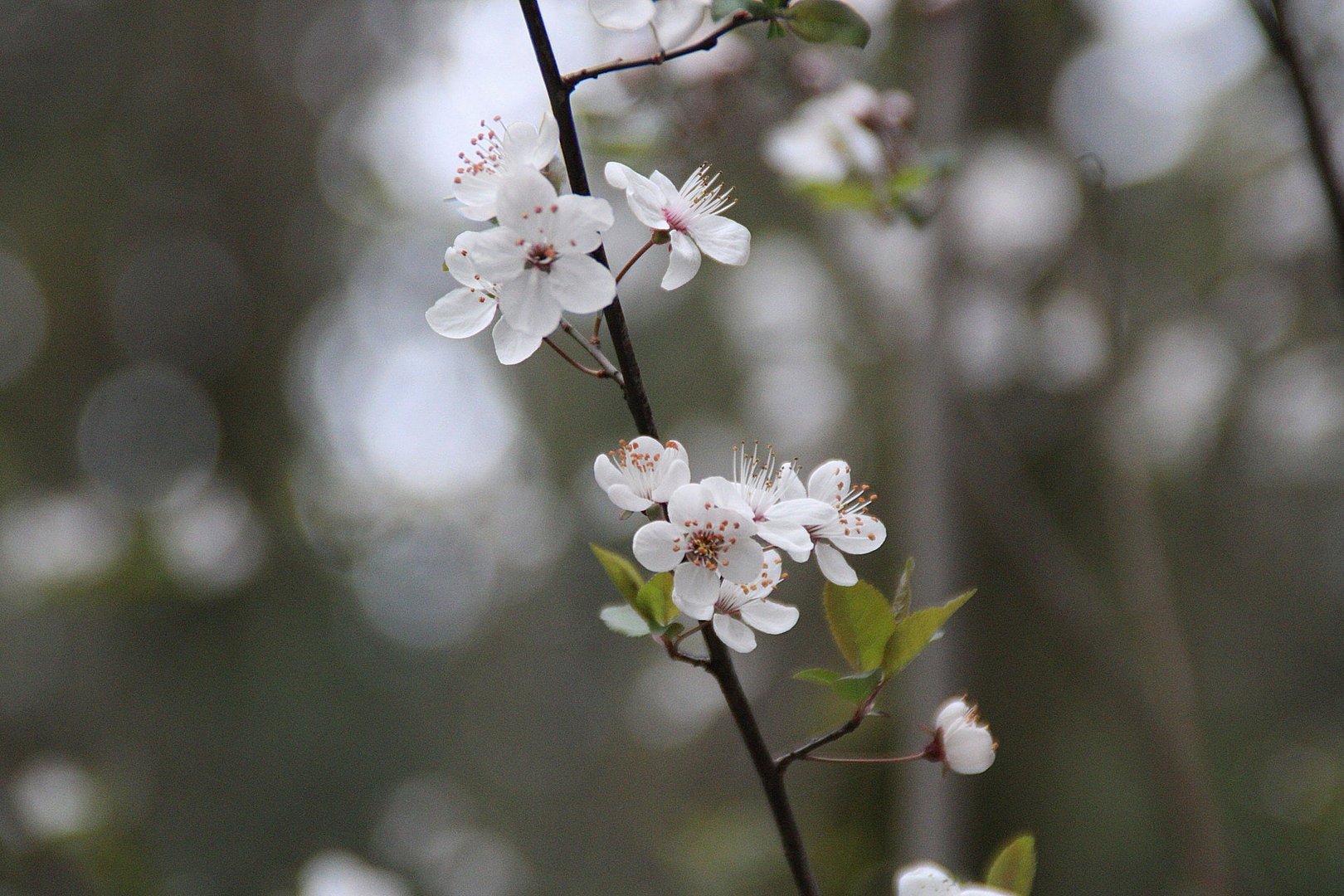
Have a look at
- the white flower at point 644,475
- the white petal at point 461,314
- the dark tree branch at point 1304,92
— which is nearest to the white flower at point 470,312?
the white petal at point 461,314

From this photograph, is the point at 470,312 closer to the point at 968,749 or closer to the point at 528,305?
the point at 528,305

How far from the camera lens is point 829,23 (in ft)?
2.41

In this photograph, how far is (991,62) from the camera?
2.76m

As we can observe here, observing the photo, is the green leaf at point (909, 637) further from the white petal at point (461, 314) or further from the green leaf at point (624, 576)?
the white petal at point (461, 314)

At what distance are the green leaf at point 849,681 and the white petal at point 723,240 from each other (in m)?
0.30

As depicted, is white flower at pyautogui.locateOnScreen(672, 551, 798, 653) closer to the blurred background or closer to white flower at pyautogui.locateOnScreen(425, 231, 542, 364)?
white flower at pyautogui.locateOnScreen(425, 231, 542, 364)

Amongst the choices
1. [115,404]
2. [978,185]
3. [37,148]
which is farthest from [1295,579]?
[37,148]

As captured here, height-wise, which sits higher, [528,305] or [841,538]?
[528,305]

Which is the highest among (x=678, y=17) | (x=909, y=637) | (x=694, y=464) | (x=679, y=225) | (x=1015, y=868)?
(x=678, y=17)

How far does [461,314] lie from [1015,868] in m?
0.58

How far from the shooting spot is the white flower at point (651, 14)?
731mm

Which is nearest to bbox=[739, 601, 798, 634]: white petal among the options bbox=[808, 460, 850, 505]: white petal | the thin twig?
bbox=[808, 460, 850, 505]: white petal

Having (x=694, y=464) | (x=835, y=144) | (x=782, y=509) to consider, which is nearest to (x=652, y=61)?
(x=782, y=509)

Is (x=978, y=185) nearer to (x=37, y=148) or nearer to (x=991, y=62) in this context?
(x=991, y=62)
